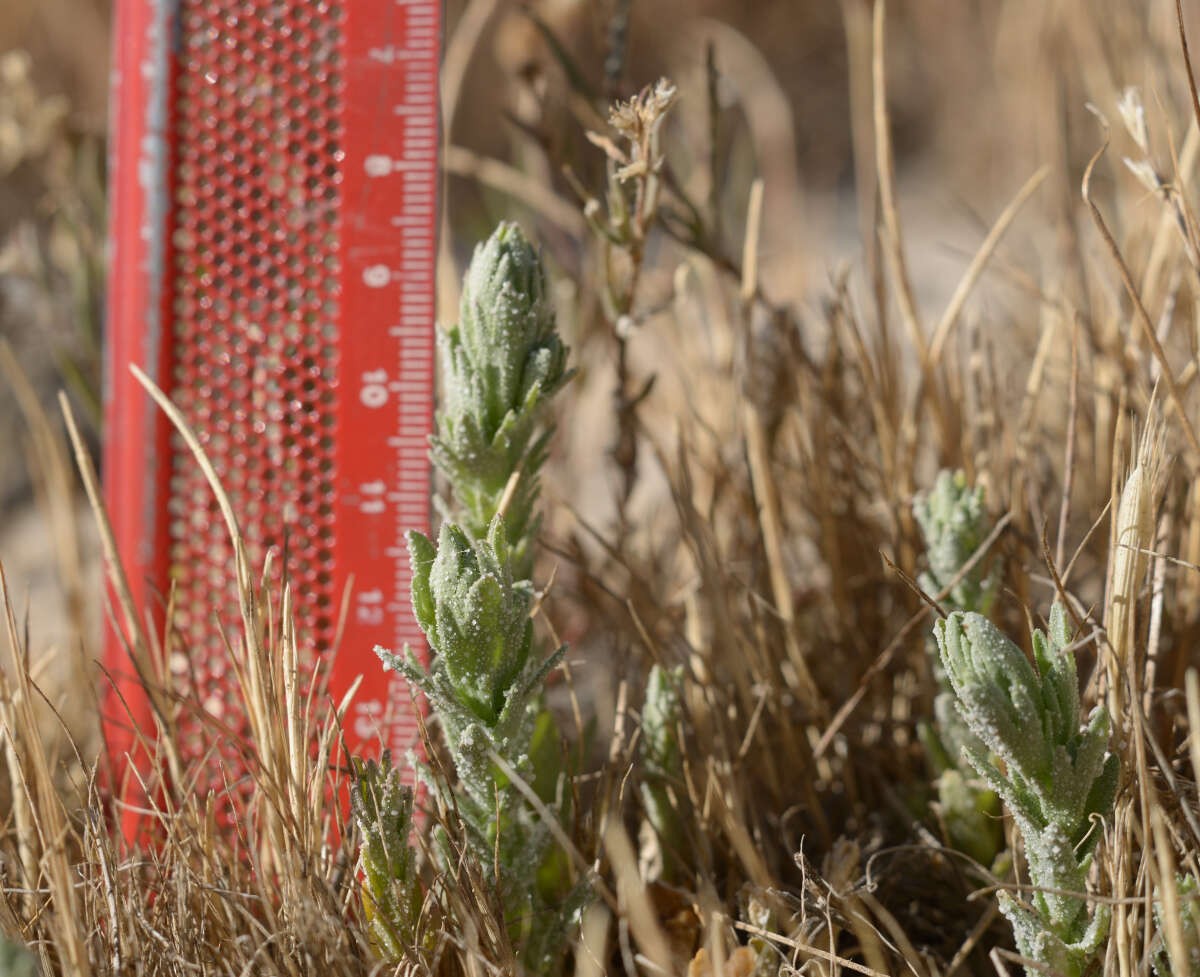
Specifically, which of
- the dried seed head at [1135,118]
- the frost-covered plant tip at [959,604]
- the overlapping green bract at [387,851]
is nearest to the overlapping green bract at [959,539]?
the frost-covered plant tip at [959,604]

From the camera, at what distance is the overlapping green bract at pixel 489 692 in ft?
1.72

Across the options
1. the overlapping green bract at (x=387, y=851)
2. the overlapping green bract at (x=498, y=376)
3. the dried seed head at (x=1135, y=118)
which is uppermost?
the dried seed head at (x=1135, y=118)

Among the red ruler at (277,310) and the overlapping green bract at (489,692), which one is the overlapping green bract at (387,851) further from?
the red ruler at (277,310)

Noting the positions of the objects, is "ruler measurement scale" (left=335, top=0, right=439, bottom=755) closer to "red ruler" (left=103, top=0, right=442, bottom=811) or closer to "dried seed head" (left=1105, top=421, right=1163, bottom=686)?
"red ruler" (left=103, top=0, right=442, bottom=811)

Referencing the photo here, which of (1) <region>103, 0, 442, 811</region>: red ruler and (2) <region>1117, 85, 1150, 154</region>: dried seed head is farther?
(1) <region>103, 0, 442, 811</region>: red ruler

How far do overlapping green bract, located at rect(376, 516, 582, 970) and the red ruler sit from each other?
8.6 inches

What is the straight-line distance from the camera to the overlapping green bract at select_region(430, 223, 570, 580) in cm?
60

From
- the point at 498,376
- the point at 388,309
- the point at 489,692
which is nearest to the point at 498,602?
the point at 489,692

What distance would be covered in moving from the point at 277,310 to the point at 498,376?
36 cm

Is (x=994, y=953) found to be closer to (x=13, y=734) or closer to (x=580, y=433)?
(x=13, y=734)

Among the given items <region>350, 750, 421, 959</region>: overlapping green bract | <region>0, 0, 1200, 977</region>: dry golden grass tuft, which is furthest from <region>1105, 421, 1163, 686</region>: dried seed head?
<region>350, 750, 421, 959</region>: overlapping green bract

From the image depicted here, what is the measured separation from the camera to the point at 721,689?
794mm

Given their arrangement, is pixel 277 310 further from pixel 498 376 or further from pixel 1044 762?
pixel 1044 762

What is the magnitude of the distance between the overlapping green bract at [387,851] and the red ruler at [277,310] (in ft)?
0.74
